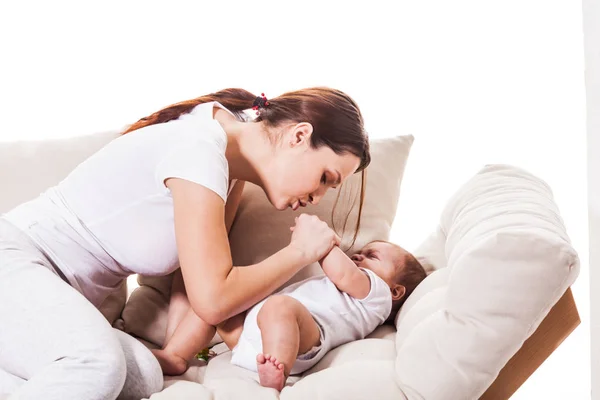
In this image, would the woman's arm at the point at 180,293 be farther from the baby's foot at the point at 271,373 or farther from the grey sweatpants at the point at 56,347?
the baby's foot at the point at 271,373

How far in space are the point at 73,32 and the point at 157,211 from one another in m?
1.21

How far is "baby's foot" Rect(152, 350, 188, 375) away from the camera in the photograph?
157 centimetres

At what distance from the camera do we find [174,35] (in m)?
2.53

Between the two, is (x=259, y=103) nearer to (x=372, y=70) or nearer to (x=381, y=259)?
(x=381, y=259)

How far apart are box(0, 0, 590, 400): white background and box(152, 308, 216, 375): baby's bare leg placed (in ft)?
3.74

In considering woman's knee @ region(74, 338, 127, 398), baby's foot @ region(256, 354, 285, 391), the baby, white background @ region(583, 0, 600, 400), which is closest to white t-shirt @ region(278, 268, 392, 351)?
the baby

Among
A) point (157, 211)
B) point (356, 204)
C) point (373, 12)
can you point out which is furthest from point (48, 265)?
point (373, 12)

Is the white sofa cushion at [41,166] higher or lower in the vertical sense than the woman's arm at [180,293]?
higher

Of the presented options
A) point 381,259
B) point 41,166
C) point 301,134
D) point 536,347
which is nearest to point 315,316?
point 381,259

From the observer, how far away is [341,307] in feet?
5.33

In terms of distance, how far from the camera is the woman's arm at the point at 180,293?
1.75 metres

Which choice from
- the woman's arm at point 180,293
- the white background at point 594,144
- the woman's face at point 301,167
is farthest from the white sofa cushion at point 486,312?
the white background at point 594,144

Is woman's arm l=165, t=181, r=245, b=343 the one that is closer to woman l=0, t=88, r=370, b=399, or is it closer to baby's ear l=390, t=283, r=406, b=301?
woman l=0, t=88, r=370, b=399

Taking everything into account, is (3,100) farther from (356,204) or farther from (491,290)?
(491,290)
